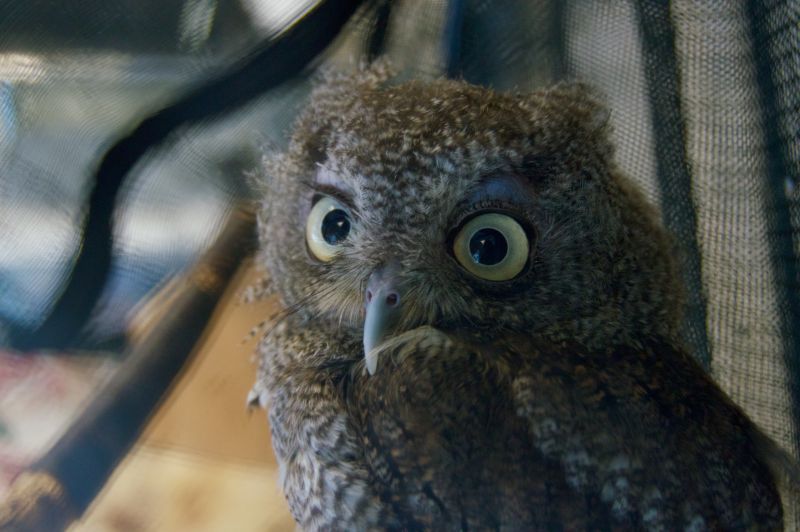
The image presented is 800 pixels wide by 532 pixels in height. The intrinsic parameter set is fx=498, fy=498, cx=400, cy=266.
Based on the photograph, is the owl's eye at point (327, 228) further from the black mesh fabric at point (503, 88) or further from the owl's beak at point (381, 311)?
the black mesh fabric at point (503, 88)

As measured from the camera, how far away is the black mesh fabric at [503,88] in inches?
26.1

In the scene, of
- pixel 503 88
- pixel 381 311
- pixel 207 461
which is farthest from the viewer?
pixel 503 88

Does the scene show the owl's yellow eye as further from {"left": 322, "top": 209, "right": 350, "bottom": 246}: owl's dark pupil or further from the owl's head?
{"left": 322, "top": 209, "right": 350, "bottom": 246}: owl's dark pupil

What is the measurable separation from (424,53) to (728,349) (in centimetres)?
77

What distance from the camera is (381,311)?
0.59 meters

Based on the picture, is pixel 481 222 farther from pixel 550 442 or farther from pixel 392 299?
pixel 550 442

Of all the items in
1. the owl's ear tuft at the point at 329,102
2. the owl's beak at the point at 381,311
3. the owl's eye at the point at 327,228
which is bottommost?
the owl's beak at the point at 381,311

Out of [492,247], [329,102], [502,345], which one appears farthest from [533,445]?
[329,102]

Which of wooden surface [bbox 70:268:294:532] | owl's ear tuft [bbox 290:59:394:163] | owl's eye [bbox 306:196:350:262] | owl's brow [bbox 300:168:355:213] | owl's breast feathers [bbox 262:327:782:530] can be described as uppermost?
owl's ear tuft [bbox 290:59:394:163]

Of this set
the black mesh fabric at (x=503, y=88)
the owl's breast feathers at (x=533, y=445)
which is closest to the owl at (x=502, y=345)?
the owl's breast feathers at (x=533, y=445)

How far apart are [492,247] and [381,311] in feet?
0.51

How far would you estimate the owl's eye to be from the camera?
69 cm

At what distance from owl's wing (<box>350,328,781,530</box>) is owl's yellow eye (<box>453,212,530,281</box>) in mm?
95

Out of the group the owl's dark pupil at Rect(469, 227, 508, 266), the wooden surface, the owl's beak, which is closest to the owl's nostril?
the owl's beak
